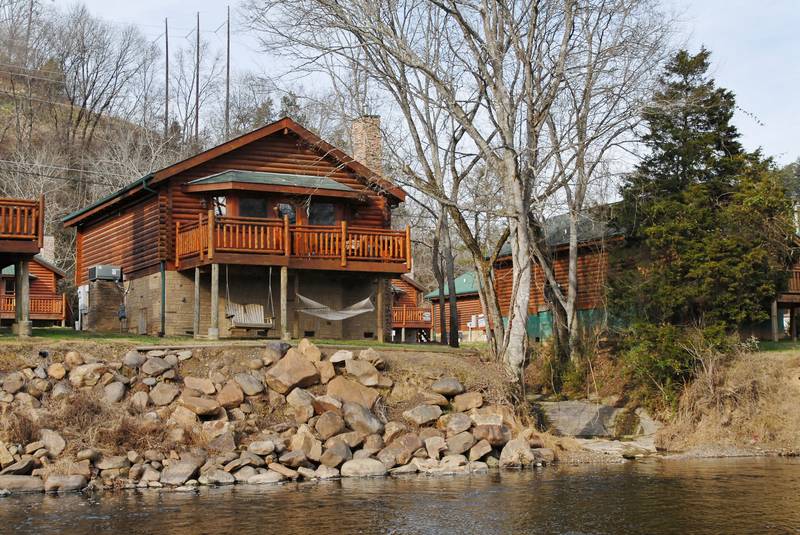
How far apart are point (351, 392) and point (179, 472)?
4.80 meters

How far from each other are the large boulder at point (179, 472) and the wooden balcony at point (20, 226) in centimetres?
788

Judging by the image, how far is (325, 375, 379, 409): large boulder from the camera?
21.3m

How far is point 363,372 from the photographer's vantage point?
22156mm

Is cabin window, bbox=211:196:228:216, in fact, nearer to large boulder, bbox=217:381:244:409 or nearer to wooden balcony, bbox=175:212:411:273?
wooden balcony, bbox=175:212:411:273

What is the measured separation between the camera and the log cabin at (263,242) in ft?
87.5

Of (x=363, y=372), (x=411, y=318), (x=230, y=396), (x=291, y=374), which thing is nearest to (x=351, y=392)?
(x=363, y=372)

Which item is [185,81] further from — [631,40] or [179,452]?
[179,452]

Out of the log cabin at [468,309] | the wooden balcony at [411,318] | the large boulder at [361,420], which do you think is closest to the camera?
the large boulder at [361,420]

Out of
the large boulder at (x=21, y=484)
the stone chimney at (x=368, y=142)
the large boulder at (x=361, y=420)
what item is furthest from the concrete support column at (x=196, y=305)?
the large boulder at (x=21, y=484)

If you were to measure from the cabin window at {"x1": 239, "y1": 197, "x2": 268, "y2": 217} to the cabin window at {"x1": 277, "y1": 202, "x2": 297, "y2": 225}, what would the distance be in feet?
1.39

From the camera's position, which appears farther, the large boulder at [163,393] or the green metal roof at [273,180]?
the green metal roof at [273,180]

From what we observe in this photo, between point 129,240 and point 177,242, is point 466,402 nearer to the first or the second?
point 177,242

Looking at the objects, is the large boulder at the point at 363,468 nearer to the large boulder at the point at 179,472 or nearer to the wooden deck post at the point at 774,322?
the large boulder at the point at 179,472

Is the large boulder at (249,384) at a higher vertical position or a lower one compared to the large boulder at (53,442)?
higher
